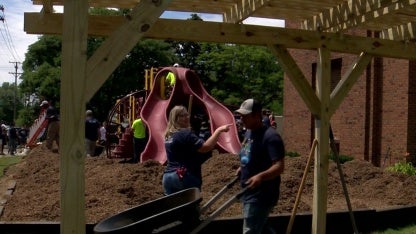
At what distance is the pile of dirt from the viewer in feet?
28.9

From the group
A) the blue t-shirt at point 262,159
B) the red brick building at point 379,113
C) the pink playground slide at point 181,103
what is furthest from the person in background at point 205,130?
the blue t-shirt at point 262,159

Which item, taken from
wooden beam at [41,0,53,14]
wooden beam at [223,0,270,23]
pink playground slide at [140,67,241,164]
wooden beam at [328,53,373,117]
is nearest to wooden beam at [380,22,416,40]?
wooden beam at [328,53,373,117]

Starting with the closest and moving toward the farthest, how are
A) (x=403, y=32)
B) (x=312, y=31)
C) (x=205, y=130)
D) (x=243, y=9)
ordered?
(x=243, y=9), (x=312, y=31), (x=403, y=32), (x=205, y=130)

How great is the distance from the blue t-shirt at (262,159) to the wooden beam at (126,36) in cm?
155

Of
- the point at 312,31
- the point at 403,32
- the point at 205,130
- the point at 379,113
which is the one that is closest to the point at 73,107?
the point at 312,31

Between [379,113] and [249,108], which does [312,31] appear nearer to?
[249,108]

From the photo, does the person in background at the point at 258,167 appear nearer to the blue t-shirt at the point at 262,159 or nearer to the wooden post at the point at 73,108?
the blue t-shirt at the point at 262,159

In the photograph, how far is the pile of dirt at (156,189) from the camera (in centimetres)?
882

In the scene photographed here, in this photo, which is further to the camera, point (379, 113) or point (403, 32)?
point (379, 113)

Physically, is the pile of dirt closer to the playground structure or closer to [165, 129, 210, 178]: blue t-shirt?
the playground structure

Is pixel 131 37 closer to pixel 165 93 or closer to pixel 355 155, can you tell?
pixel 165 93

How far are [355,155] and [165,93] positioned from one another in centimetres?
617

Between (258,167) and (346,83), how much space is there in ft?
8.88

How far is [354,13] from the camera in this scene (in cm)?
717
